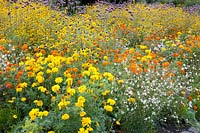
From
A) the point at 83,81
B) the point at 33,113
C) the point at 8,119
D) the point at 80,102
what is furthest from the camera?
the point at 83,81

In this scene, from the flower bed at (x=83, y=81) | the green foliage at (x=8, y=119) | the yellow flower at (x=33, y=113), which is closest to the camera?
the yellow flower at (x=33, y=113)

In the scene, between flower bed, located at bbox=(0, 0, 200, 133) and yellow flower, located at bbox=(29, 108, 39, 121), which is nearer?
yellow flower, located at bbox=(29, 108, 39, 121)

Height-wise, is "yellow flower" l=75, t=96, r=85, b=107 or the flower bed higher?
"yellow flower" l=75, t=96, r=85, b=107

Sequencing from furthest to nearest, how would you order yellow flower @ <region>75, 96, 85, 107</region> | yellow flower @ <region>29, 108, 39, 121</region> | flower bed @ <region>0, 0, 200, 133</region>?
flower bed @ <region>0, 0, 200, 133</region>
yellow flower @ <region>75, 96, 85, 107</region>
yellow flower @ <region>29, 108, 39, 121</region>

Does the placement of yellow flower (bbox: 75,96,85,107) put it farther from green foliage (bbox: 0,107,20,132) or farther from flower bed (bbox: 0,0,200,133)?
green foliage (bbox: 0,107,20,132)

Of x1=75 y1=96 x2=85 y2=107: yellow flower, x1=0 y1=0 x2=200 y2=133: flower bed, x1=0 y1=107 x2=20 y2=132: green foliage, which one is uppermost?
x1=75 y1=96 x2=85 y2=107: yellow flower

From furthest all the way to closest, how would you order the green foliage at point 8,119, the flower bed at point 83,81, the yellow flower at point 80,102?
the green foliage at point 8,119
the flower bed at point 83,81
the yellow flower at point 80,102

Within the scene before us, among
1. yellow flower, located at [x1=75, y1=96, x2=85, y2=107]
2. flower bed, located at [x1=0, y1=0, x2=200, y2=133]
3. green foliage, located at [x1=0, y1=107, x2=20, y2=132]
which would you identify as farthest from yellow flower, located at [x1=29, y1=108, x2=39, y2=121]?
green foliage, located at [x1=0, y1=107, x2=20, y2=132]

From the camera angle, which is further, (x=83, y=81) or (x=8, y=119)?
(x=83, y=81)

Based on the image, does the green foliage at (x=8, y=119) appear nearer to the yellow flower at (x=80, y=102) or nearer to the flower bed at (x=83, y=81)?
the flower bed at (x=83, y=81)

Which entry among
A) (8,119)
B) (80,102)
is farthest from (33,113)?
(8,119)

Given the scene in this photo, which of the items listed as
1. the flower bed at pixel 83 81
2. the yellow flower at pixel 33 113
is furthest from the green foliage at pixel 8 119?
the yellow flower at pixel 33 113

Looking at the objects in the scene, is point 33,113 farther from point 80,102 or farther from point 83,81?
point 83,81

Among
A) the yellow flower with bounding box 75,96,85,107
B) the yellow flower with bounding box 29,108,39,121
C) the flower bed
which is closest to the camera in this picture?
the yellow flower with bounding box 29,108,39,121
